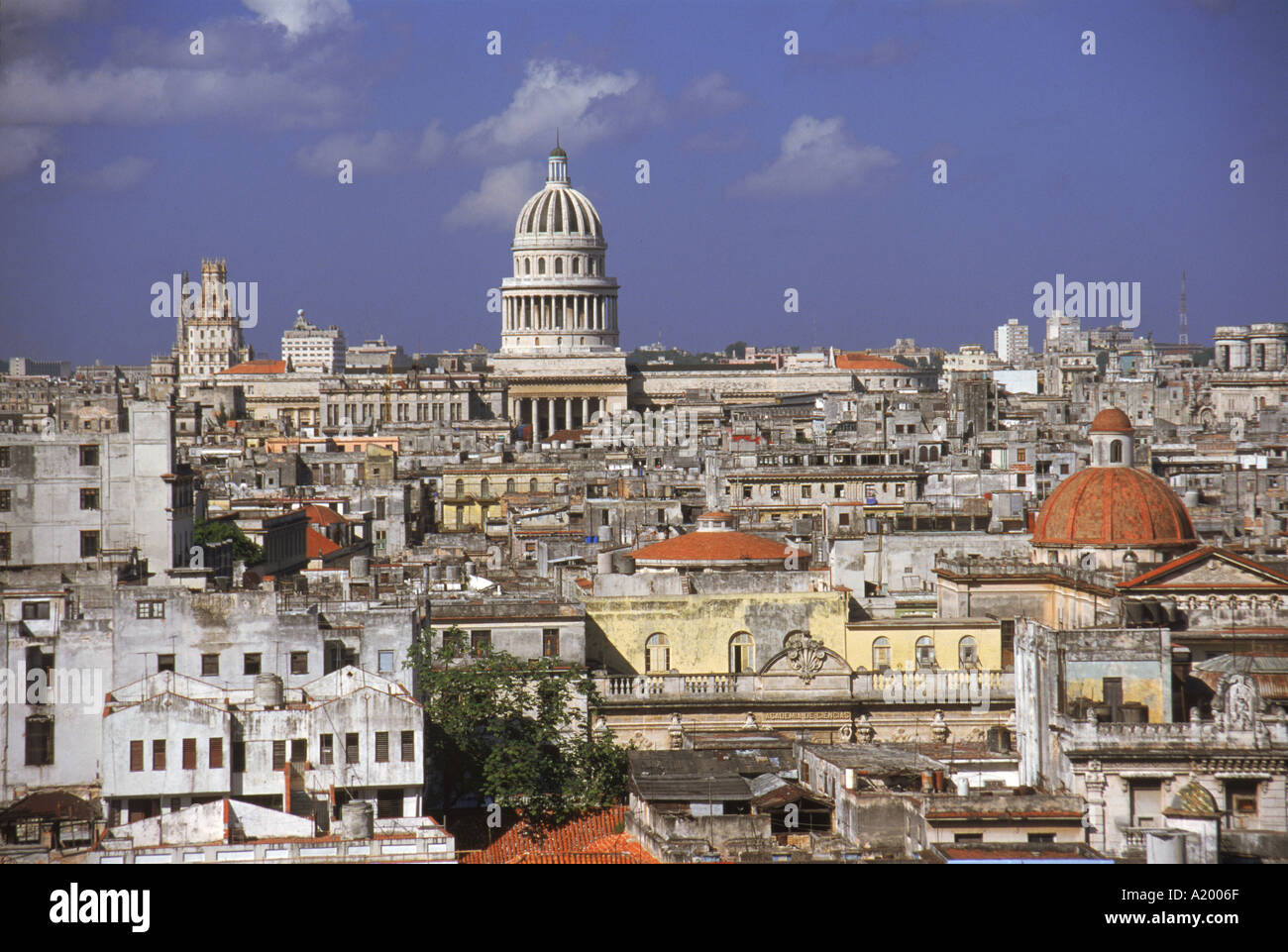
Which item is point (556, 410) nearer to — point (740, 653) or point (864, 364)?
point (864, 364)

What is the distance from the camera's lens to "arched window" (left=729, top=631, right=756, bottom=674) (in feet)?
109

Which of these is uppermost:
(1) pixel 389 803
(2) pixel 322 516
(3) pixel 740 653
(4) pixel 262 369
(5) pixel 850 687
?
(4) pixel 262 369

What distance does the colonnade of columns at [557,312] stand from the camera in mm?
175625

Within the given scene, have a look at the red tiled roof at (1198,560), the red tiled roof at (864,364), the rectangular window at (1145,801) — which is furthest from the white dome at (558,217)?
the rectangular window at (1145,801)

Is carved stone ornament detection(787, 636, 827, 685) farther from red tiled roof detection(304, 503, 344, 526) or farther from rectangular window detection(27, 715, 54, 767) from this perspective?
red tiled roof detection(304, 503, 344, 526)

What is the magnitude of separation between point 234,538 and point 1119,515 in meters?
27.2

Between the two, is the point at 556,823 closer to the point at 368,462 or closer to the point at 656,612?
the point at 656,612

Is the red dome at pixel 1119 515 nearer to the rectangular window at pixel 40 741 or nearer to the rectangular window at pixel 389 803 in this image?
the rectangular window at pixel 389 803

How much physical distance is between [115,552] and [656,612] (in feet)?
45.0

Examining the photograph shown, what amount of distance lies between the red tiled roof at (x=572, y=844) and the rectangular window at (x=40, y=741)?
660cm

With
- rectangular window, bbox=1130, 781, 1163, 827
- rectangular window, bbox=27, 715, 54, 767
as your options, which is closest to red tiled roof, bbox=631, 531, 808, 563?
rectangular window, bbox=27, 715, 54, 767

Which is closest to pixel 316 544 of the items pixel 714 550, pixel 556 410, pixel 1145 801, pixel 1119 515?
pixel 714 550

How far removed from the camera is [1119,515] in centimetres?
3591
